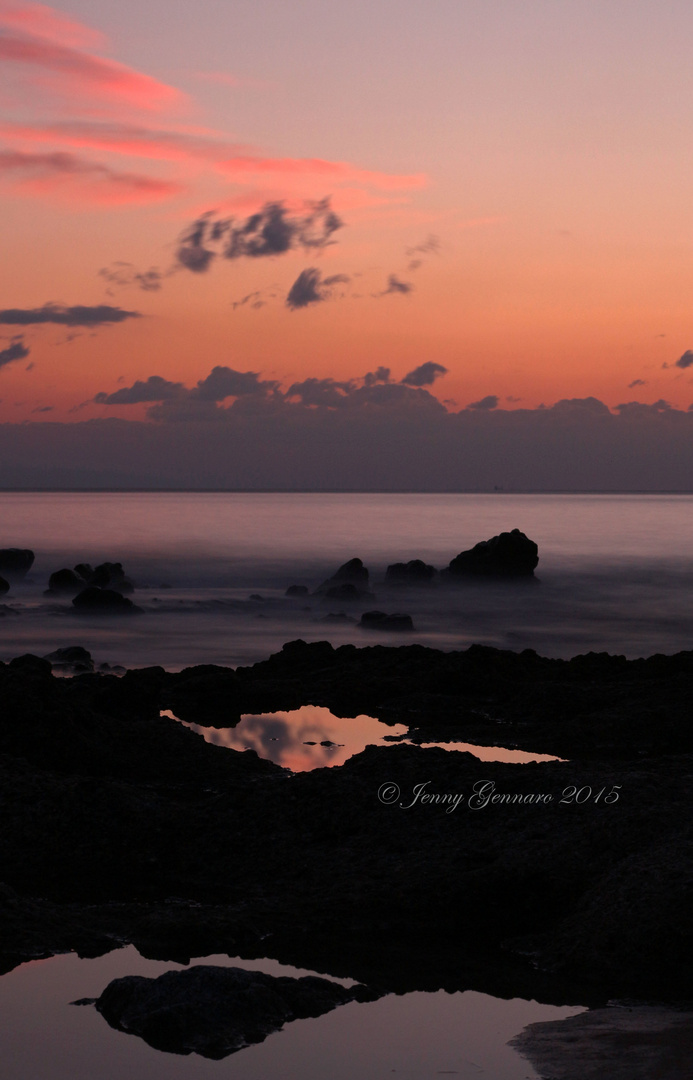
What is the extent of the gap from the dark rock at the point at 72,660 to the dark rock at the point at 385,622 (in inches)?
402

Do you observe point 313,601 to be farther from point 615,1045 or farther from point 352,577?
point 615,1045

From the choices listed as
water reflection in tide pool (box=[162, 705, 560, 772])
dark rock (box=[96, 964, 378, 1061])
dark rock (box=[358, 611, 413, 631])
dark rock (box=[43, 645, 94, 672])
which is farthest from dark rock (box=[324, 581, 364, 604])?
dark rock (box=[96, 964, 378, 1061])

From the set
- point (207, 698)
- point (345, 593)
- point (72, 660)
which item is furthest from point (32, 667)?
point (345, 593)

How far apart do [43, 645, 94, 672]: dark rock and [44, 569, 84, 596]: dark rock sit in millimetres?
19065

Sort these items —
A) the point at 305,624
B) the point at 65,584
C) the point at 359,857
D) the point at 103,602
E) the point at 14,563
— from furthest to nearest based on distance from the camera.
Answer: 1. the point at 14,563
2. the point at 65,584
3. the point at 103,602
4. the point at 305,624
5. the point at 359,857

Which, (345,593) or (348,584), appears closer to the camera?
(345,593)

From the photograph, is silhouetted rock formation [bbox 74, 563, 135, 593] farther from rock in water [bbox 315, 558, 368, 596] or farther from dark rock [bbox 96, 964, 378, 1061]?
dark rock [bbox 96, 964, 378, 1061]

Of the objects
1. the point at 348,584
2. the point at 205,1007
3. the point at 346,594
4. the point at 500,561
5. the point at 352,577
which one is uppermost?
the point at 500,561

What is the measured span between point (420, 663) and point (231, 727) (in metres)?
4.17

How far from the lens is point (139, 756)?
1227 centimetres

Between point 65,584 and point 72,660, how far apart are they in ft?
66.4

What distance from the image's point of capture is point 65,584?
1660 inches

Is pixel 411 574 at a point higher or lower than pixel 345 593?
higher

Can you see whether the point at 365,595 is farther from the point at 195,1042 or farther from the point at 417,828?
the point at 195,1042
